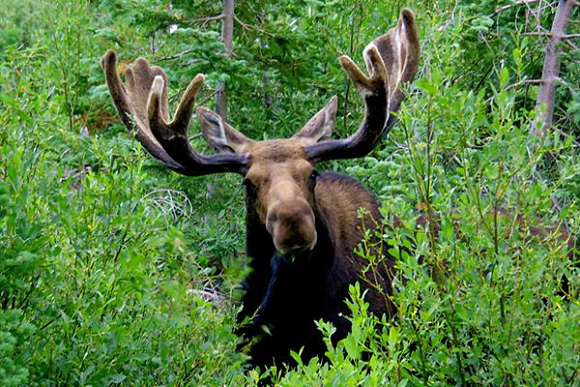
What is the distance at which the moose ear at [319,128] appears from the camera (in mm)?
6781

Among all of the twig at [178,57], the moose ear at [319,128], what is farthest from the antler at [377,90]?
the twig at [178,57]

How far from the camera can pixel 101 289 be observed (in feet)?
12.8

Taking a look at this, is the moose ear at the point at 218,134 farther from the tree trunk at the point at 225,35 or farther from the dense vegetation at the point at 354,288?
the dense vegetation at the point at 354,288

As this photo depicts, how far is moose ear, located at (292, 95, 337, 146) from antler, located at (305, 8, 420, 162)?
22 centimetres

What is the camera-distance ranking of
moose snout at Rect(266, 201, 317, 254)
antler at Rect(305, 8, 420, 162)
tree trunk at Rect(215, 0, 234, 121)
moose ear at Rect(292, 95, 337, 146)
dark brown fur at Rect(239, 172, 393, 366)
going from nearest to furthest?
moose snout at Rect(266, 201, 317, 254)
antler at Rect(305, 8, 420, 162)
dark brown fur at Rect(239, 172, 393, 366)
moose ear at Rect(292, 95, 337, 146)
tree trunk at Rect(215, 0, 234, 121)

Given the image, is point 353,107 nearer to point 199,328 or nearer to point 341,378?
point 199,328

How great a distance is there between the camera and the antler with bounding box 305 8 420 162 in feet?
19.8

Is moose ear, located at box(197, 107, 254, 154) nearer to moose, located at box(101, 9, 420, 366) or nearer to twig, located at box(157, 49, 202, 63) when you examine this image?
moose, located at box(101, 9, 420, 366)

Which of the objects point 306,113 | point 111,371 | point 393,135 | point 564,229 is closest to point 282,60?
point 306,113

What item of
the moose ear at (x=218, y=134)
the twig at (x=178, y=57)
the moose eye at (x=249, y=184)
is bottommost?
the moose eye at (x=249, y=184)

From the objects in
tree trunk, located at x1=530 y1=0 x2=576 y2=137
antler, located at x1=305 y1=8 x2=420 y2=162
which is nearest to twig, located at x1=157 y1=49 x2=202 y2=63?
antler, located at x1=305 y1=8 x2=420 y2=162

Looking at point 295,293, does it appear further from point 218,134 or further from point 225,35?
point 225,35

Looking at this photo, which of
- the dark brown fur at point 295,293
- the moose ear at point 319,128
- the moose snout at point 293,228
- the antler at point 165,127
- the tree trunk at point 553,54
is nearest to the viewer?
the moose snout at point 293,228

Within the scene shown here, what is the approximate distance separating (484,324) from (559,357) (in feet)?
1.28
